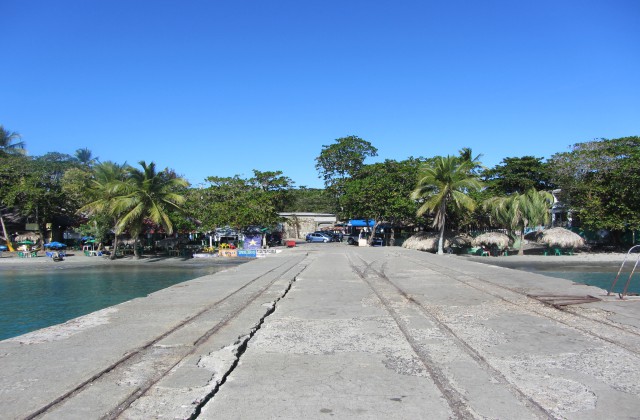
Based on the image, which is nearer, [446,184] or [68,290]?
[68,290]

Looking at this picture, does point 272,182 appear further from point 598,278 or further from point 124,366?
point 124,366

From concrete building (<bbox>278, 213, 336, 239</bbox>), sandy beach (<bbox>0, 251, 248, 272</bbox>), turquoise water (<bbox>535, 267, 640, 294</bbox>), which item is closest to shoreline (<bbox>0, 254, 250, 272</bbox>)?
sandy beach (<bbox>0, 251, 248, 272</bbox>)

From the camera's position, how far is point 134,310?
10039 millimetres

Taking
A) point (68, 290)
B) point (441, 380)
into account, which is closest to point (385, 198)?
point (68, 290)

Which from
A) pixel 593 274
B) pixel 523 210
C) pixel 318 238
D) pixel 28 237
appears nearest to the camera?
pixel 593 274

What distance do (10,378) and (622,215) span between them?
123 ft

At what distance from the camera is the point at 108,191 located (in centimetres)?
3425

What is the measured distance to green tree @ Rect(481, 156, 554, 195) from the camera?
5138cm

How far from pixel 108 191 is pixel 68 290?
15.4m

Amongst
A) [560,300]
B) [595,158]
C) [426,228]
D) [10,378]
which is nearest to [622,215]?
[595,158]

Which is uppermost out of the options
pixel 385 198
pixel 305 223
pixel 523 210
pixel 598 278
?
pixel 385 198

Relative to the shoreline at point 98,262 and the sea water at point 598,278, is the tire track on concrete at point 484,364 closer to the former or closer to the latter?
the sea water at point 598,278

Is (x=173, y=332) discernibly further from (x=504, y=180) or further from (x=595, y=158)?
(x=504, y=180)

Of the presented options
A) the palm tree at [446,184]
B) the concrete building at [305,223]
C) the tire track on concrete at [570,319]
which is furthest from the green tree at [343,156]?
the tire track on concrete at [570,319]
